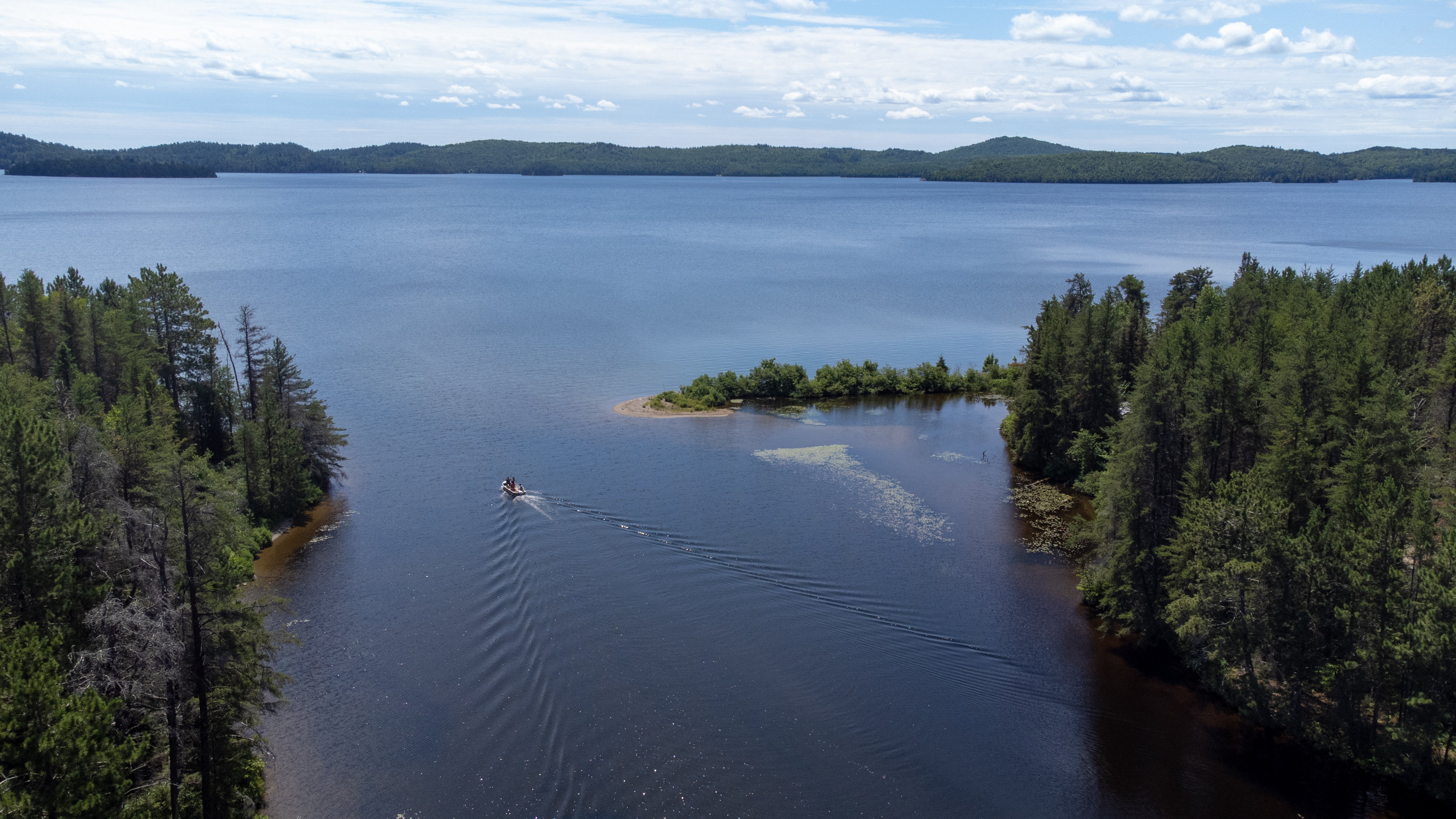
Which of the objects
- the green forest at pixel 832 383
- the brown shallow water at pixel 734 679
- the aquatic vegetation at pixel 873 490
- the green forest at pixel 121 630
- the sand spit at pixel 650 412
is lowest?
the brown shallow water at pixel 734 679

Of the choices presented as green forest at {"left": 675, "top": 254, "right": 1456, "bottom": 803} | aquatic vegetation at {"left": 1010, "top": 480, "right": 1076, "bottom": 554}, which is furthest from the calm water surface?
green forest at {"left": 675, "top": 254, "right": 1456, "bottom": 803}

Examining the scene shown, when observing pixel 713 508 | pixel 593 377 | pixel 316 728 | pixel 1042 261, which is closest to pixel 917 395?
pixel 593 377

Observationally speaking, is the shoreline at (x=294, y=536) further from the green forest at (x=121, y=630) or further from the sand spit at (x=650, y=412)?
the sand spit at (x=650, y=412)

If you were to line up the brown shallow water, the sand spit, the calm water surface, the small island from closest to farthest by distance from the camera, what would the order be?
the brown shallow water
the calm water surface
the sand spit
the small island

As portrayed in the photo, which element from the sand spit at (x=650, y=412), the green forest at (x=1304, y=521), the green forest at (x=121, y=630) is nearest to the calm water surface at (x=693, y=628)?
the sand spit at (x=650, y=412)

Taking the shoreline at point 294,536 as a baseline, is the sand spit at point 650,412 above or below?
above

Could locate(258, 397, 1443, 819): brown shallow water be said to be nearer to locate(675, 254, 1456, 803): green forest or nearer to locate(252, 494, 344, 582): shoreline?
locate(252, 494, 344, 582): shoreline

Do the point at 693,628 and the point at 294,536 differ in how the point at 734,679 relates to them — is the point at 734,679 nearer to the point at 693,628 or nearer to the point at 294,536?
the point at 693,628
